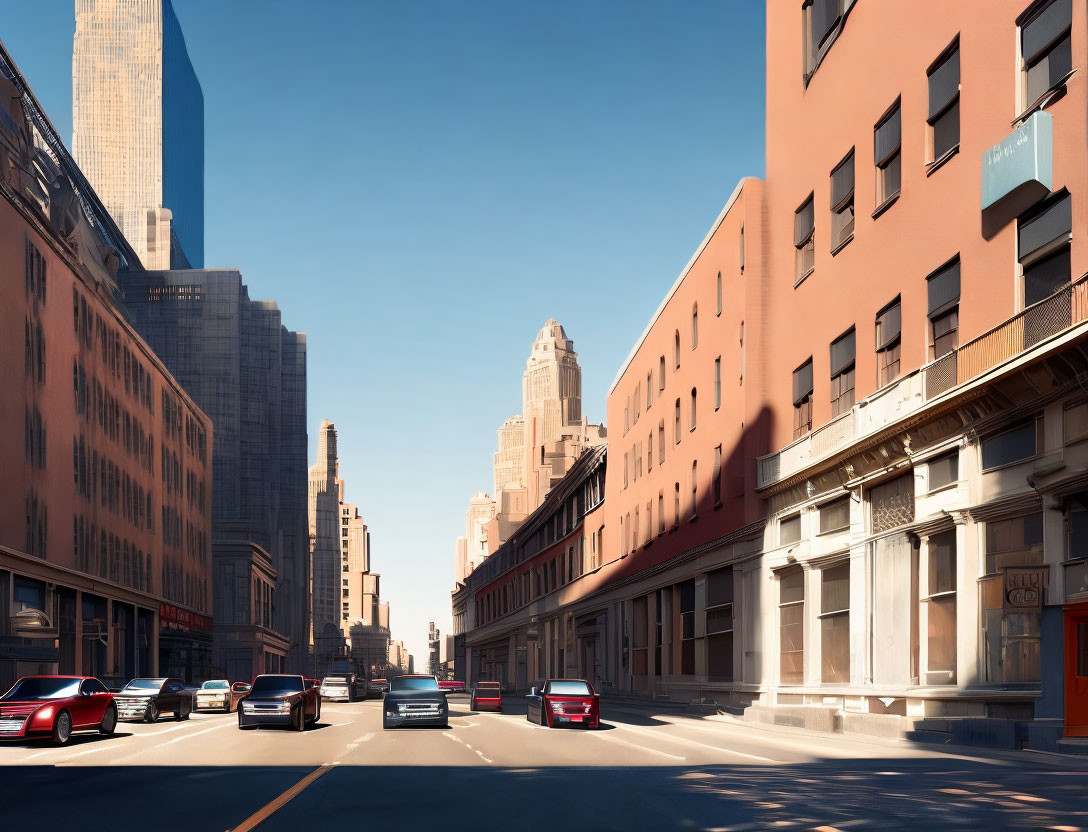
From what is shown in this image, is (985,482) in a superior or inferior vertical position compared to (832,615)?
superior

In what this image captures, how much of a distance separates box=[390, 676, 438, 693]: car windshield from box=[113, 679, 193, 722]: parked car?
11.2 meters

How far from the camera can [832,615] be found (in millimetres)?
39750

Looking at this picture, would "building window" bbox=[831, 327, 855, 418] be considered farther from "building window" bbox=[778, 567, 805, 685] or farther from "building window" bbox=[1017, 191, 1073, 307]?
"building window" bbox=[1017, 191, 1073, 307]

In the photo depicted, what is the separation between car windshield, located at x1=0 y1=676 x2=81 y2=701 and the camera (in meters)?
31.2

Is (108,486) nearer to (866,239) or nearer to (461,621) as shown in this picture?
(866,239)

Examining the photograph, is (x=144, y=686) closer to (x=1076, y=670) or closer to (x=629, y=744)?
(x=629, y=744)

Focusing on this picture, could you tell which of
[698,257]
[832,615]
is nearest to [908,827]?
[832,615]

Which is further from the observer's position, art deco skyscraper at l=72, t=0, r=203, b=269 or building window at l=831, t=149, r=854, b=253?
art deco skyscraper at l=72, t=0, r=203, b=269

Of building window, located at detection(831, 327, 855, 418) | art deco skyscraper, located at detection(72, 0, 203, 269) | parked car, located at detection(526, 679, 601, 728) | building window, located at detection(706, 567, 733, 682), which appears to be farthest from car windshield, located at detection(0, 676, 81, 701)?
art deco skyscraper, located at detection(72, 0, 203, 269)

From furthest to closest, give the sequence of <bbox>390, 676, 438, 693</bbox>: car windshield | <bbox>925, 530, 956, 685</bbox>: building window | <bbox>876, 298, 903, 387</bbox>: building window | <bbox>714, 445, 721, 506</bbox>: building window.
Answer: <bbox>714, 445, 721, 506</bbox>: building window
<bbox>390, 676, 438, 693</bbox>: car windshield
<bbox>876, 298, 903, 387</bbox>: building window
<bbox>925, 530, 956, 685</bbox>: building window

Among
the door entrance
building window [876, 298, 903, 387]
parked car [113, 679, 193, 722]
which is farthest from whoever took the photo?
parked car [113, 679, 193, 722]

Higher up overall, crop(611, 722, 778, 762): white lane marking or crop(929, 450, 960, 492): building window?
crop(929, 450, 960, 492): building window

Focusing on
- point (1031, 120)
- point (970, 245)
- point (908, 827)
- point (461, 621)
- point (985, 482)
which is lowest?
point (461, 621)

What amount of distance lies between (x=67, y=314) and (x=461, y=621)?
118 metres
